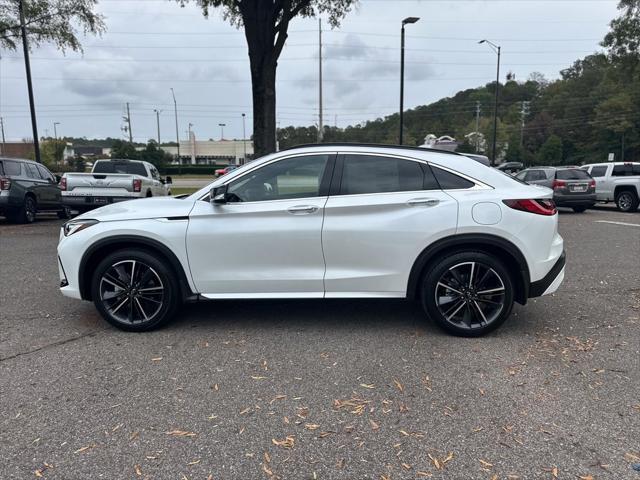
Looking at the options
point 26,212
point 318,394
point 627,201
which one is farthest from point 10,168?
point 627,201

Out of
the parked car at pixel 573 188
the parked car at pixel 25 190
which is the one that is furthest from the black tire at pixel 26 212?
the parked car at pixel 573 188

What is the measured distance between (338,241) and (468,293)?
4.21 feet

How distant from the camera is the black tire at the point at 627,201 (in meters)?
16.6

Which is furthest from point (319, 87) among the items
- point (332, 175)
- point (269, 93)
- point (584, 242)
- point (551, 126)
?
point (551, 126)

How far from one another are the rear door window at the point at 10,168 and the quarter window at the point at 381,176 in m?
11.4

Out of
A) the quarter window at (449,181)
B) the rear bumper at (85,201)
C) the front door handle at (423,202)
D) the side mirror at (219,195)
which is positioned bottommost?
the rear bumper at (85,201)

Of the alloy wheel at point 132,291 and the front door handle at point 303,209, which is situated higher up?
the front door handle at point 303,209

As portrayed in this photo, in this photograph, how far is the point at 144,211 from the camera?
15.3 feet

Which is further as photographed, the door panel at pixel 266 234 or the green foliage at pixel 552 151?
the green foliage at pixel 552 151

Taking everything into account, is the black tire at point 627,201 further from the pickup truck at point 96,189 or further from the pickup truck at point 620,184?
the pickup truck at point 96,189

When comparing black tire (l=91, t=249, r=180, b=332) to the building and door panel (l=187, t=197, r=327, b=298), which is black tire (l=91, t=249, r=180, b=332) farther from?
the building

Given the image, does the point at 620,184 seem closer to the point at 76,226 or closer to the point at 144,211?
the point at 144,211

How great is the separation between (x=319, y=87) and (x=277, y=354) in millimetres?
32986

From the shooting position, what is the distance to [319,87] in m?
34.9
